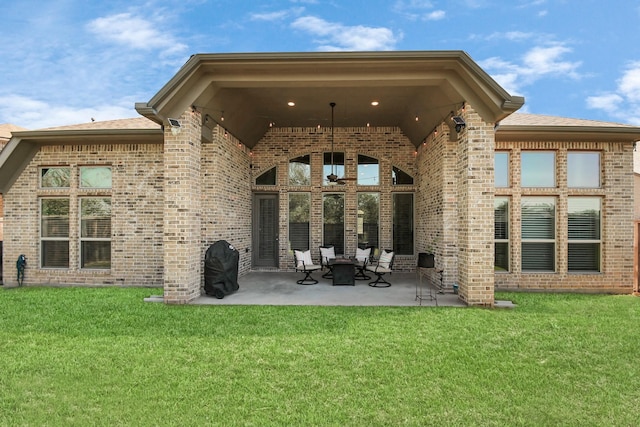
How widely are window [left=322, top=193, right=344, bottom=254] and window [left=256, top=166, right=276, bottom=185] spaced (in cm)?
164

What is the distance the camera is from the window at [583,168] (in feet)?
23.8

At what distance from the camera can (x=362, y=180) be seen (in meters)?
9.70

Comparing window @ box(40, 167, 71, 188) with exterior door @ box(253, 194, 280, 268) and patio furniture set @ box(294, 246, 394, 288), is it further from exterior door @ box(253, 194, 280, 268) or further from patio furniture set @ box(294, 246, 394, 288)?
patio furniture set @ box(294, 246, 394, 288)

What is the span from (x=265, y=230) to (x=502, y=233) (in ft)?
20.8

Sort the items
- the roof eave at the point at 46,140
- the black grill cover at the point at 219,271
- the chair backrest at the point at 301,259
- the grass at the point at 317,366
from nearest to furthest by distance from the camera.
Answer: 1. the grass at the point at 317,366
2. the black grill cover at the point at 219,271
3. the roof eave at the point at 46,140
4. the chair backrest at the point at 301,259

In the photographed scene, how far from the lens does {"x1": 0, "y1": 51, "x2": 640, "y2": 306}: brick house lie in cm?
554

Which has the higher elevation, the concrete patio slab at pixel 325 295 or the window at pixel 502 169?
the window at pixel 502 169

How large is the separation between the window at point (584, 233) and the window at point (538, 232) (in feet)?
1.31

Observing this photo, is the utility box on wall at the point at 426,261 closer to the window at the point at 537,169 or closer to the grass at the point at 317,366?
the grass at the point at 317,366

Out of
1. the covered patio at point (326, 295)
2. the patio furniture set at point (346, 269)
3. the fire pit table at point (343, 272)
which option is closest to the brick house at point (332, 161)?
the covered patio at point (326, 295)

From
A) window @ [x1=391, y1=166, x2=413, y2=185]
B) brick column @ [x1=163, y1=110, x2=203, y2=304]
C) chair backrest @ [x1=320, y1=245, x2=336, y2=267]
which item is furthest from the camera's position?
window @ [x1=391, y1=166, x2=413, y2=185]

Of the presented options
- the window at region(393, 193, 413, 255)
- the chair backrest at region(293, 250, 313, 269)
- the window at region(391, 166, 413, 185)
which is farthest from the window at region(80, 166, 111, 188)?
the window at region(393, 193, 413, 255)

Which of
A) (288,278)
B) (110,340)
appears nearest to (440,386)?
(110,340)

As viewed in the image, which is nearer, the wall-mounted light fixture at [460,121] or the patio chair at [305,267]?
the wall-mounted light fixture at [460,121]
